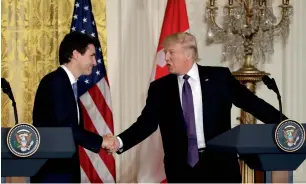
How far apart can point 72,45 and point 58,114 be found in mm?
537

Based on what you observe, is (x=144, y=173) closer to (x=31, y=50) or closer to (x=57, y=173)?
(x=31, y=50)

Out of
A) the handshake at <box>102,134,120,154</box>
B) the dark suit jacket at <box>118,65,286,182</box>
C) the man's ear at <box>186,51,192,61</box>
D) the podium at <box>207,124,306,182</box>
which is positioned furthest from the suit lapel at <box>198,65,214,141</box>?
the handshake at <box>102,134,120,154</box>

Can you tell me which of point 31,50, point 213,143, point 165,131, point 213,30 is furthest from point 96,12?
point 213,143

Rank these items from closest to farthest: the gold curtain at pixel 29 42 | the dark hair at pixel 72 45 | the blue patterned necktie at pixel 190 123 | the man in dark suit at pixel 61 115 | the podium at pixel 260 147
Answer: the podium at pixel 260 147
the man in dark suit at pixel 61 115
the blue patterned necktie at pixel 190 123
the dark hair at pixel 72 45
the gold curtain at pixel 29 42

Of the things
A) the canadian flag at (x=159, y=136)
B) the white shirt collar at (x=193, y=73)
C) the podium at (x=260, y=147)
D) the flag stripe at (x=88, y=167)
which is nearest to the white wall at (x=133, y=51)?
the canadian flag at (x=159, y=136)

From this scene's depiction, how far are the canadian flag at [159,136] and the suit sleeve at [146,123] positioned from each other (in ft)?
4.87

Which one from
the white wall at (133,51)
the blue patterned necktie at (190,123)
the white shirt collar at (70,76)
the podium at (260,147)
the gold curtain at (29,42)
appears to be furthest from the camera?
the white wall at (133,51)

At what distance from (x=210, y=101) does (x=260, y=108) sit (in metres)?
0.32

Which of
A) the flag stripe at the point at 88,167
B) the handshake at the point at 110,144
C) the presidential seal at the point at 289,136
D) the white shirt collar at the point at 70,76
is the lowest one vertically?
the flag stripe at the point at 88,167

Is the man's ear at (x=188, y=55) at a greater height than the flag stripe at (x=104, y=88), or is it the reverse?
the man's ear at (x=188, y=55)

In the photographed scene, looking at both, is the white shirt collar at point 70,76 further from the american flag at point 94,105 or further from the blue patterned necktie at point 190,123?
the american flag at point 94,105

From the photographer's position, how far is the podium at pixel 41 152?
3.29 metres

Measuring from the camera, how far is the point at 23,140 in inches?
128

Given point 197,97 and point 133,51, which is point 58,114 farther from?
point 133,51
